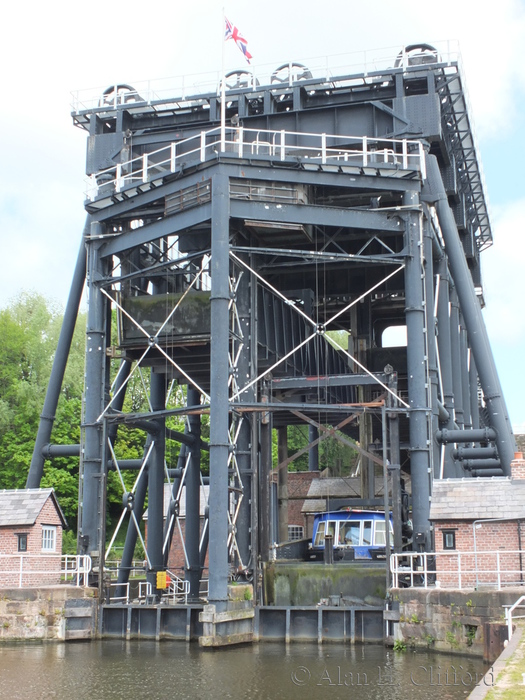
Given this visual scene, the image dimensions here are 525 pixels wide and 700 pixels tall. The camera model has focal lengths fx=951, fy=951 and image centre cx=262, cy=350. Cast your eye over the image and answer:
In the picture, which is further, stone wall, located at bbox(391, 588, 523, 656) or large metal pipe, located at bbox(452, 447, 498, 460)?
large metal pipe, located at bbox(452, 447, 498, 460)

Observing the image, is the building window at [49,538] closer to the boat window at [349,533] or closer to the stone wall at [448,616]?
the boat window at [349,533]

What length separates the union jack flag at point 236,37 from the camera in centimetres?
3081

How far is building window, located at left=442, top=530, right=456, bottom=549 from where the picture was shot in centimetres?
2572

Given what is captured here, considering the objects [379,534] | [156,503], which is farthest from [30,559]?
[379,534]

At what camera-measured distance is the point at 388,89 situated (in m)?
34.8

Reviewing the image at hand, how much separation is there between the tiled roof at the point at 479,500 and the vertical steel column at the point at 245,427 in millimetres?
6194

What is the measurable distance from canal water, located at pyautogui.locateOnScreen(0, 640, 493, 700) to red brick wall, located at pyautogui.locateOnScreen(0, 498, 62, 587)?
3.16 m

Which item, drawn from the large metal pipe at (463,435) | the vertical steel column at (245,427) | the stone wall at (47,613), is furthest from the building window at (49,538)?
the large metal pipe at (463,435)

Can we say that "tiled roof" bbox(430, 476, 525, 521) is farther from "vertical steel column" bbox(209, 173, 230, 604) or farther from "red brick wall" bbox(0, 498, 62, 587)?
"red brick wall" bbox(0, 498, 62, 587)

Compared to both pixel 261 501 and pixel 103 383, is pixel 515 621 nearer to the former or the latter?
pixel 261 501

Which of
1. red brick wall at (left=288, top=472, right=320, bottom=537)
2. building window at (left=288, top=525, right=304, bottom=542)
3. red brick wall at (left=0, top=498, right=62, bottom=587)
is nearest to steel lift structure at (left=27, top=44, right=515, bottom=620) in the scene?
red brick wall at (left=0, top=498, right=62, bottom=587)

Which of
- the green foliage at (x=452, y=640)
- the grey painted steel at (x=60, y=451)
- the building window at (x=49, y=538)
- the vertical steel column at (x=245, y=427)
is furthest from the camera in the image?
the grey painted steel at (x=60, y=451)

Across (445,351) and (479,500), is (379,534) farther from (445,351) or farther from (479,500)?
(445,351)

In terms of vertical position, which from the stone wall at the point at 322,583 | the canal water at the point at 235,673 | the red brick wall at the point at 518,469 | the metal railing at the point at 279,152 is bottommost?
the canal water at the point at 235,673
